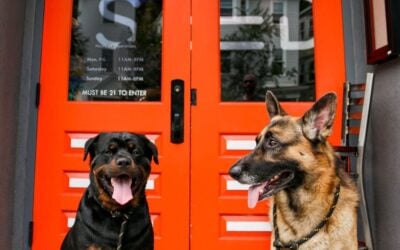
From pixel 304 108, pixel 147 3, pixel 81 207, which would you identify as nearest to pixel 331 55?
pixel 304 108

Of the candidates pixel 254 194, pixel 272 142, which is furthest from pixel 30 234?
pixel 272 142

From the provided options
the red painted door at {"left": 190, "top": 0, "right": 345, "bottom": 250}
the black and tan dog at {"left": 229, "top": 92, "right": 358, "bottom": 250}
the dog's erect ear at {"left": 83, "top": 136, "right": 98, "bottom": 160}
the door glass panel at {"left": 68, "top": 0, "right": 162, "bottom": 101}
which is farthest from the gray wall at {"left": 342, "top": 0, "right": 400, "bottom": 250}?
the dog's erect ear at {"left": 83, "top": 136, "right": 98, "bottom": 160}

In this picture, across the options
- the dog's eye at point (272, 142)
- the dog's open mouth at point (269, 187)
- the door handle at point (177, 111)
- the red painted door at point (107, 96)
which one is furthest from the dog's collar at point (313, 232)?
the door handle at point (177, 111)

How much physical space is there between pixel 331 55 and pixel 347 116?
1.89 feet

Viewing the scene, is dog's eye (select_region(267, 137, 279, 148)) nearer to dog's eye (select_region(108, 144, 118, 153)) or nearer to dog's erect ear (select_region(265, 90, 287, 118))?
dog's erect ear (select_region(265, 90, 287, 118))

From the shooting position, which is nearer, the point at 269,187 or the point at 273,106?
the point at 269,187

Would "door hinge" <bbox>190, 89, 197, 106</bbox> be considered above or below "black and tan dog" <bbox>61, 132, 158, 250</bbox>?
above

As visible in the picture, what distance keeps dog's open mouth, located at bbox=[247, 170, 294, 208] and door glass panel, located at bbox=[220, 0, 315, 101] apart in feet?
4.53

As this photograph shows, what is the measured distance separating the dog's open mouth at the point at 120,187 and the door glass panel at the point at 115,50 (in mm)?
1339

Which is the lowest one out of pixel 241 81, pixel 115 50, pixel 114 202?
pixel 114 202

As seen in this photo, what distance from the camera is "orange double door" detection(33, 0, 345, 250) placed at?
3844 mm

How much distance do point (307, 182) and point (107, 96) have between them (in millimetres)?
2001

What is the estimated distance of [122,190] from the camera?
2729 millimetres

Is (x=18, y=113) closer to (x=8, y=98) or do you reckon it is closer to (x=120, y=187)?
(x=8, y=98)
